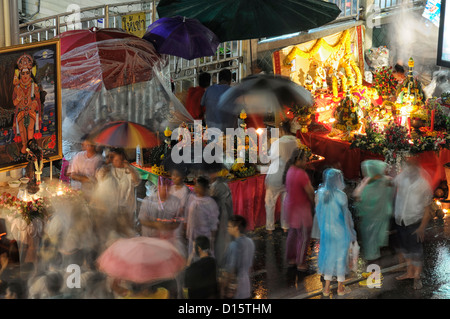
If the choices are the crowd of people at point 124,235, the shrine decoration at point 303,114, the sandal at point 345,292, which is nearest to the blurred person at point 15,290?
the crowd of people at point 124,235

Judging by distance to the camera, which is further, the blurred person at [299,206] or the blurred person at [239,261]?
the blurred person at [299,206]

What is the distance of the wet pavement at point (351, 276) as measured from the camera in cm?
916

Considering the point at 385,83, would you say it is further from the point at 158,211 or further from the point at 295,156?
the point at 158,211

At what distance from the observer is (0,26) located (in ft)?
34.5

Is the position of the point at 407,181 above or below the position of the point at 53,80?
below

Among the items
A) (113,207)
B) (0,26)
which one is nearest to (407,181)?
(113,207)

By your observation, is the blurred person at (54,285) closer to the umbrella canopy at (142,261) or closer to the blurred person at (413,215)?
the umbrella canopy at (142,261)

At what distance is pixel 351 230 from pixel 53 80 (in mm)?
4687

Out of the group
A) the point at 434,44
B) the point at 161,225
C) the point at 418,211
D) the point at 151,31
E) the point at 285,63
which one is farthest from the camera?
the point at 434,44

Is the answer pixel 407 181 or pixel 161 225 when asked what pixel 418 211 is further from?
pixel 161 225

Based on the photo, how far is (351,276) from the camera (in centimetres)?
966

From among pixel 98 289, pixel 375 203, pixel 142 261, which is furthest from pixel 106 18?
pixel 142 261

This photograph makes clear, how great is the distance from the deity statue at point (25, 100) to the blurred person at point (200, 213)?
8.73 feet

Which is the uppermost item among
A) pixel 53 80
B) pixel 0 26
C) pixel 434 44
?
pixel 434 44
